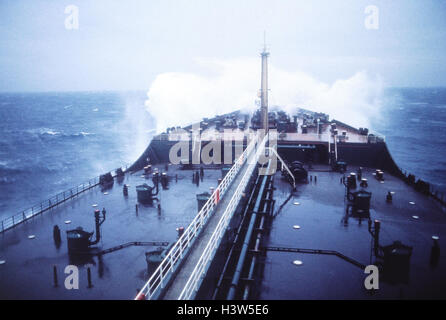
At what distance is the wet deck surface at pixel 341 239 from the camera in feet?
40.1

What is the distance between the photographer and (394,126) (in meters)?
108

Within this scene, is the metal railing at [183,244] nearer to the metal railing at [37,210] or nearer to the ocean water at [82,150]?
the metal railing at [37,210]

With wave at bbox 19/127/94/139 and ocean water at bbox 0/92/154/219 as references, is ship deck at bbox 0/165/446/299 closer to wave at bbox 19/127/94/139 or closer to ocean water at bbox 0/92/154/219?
ocean water at bbox 0/92/154/219

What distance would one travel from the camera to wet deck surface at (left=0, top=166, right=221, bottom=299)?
41.3 ft

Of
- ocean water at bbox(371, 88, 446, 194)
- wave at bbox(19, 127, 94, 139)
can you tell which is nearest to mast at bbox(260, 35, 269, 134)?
ocean water at bbox(371, 88, 446, 194)

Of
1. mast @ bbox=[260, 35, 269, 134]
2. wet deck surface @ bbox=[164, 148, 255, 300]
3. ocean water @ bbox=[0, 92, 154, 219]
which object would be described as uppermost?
mast @ bbox=[260, 35, 269, 134]

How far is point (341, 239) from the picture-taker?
16328 millimetres

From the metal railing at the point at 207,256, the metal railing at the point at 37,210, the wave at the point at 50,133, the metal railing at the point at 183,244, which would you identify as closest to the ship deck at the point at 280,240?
the metal railing at the point at 37,210

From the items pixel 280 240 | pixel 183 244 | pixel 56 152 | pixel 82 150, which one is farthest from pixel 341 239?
pixel 56 152

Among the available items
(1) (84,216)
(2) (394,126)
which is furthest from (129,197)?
(2) (394,126)

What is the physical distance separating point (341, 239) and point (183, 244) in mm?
7842

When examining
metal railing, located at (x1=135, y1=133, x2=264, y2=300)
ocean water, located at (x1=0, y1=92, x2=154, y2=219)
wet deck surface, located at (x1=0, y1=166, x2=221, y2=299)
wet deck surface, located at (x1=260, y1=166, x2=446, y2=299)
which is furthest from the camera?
ocean water, located at (x1=0, y1=92, x2=154, y2=219)

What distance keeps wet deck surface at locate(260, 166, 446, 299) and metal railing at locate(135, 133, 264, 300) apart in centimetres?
338

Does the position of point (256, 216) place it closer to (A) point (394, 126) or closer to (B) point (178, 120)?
(B) point (178, 120)
